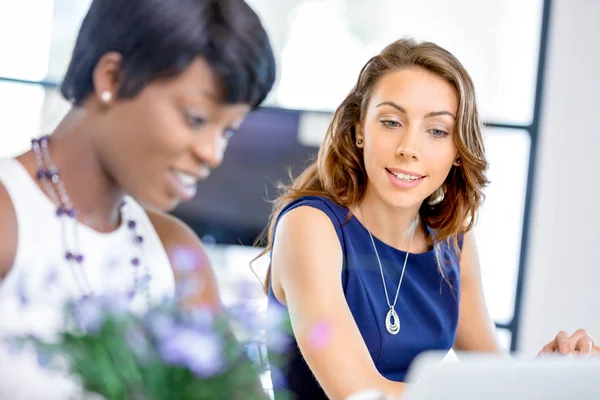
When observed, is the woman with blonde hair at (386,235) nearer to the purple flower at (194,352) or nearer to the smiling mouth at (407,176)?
the smiling mouth at (407,176)

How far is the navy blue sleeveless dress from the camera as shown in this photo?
158cm

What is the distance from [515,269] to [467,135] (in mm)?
1591

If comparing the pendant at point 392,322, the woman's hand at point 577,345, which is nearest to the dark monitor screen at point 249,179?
the pendant at point 392,322

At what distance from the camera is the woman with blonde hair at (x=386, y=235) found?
1476 millimetres

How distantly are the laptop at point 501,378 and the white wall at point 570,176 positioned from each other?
2.30 meters

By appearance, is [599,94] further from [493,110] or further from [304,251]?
[304,251]

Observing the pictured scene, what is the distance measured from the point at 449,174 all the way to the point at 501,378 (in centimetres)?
107

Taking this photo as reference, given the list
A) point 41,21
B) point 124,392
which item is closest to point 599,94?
point 41,21

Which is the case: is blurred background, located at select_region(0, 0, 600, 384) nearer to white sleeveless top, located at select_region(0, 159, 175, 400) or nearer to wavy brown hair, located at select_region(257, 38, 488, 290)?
wavy brown hair, located at select_region(257, 38, 488, 290)

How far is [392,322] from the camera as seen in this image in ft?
5.25

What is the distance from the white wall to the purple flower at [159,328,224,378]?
8.03 ft

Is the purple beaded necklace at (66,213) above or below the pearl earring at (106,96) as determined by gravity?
below

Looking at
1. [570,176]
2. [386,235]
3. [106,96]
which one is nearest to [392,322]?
[386,235]

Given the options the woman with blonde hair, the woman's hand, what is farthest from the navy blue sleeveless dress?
the woman's hand
